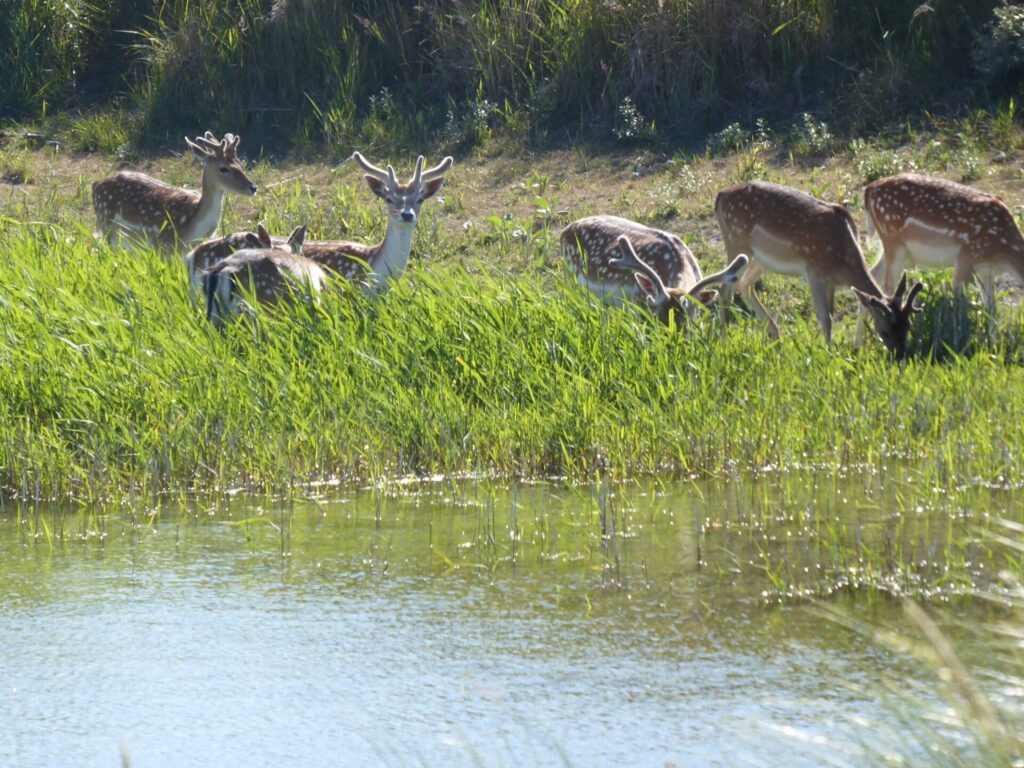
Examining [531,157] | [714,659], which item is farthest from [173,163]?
[714,659]

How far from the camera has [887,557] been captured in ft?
19.7

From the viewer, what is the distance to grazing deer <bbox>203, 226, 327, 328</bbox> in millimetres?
9344

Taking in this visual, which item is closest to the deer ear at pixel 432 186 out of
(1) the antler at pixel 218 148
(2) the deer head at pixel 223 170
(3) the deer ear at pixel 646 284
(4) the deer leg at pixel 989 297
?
(2) the deer head at pixel 223 170

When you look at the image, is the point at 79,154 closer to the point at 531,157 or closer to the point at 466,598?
the point at 531,157

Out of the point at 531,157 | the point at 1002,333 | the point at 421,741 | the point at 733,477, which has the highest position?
the point at 531,157

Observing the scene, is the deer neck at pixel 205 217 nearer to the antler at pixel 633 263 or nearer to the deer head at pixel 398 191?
the deer head at pixel 398 191

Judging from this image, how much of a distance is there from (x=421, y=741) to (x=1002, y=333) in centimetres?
608

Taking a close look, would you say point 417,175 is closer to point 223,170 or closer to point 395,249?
point 395,249

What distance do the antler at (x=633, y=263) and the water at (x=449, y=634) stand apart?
2.35m

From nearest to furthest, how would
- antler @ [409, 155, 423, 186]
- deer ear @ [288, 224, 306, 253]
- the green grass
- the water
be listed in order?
the water, the green grass, deer ear @ [288, 224, 306, 253], antler @ [409, 155, 423, 186]

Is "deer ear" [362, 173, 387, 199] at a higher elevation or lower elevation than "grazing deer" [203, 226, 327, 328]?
higher

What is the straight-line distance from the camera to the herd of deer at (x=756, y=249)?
988cm

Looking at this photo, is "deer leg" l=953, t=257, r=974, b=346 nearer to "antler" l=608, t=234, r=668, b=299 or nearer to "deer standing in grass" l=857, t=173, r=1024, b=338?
"deer standing in grass" l=857, t=173, r=1024, b=338

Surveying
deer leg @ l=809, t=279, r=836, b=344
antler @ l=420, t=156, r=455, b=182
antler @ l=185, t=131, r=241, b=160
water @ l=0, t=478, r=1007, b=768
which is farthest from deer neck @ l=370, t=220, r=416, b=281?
water @ l=0, t=478, r=1007, b=768
